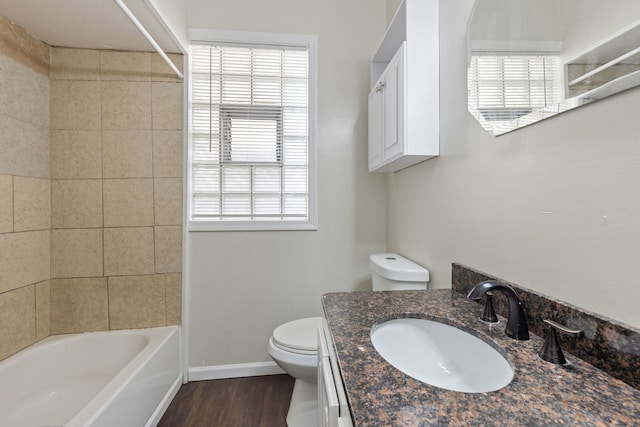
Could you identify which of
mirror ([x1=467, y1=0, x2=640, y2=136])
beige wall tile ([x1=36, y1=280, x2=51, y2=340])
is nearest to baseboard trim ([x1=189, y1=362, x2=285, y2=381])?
beige wall tile ([x1=36, y1=280, x2=51, y2=340])

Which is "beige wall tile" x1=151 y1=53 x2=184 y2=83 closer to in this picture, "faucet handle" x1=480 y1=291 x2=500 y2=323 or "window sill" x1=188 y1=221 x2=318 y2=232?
"window sill" x1=188 y1=221 x2=318 y2=232

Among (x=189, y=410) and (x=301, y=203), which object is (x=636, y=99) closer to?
(x=301, y=203)

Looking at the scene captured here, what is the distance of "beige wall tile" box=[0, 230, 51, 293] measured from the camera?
141cm

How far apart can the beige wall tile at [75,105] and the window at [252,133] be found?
1.82 feet

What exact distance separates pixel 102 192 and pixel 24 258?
51 centimetres

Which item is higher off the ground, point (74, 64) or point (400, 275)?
point (74, 64)

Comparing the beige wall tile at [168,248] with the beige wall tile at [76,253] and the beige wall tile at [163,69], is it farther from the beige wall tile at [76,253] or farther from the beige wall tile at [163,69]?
the beige wall tile at [163,69]

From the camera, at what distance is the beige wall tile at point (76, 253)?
170cm

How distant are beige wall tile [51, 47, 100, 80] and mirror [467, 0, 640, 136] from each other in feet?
6.90

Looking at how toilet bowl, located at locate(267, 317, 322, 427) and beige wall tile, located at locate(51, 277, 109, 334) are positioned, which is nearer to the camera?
toilet bowl, located at locate(267, 317, 322, 427)

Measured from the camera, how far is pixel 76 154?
1.70 m

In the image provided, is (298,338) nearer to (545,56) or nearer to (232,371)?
(232,371)

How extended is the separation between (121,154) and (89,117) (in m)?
0.29

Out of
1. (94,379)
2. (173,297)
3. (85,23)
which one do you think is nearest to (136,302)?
(173,297)
